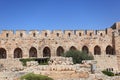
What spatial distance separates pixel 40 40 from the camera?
172ft

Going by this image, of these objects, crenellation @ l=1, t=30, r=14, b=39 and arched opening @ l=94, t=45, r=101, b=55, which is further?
arched opening @ l=94, t=45, r=101, b=55

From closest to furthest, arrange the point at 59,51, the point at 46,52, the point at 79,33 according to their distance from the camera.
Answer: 1. the point at 79,33
2. the point at 46,52
3. the point at 59,51

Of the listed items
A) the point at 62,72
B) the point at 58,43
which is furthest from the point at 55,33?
the point at 62,72

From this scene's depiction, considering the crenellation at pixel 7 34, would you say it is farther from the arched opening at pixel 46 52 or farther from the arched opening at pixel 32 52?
the arched opening at pixel 46 52

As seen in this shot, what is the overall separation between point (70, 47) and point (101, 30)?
216 inches

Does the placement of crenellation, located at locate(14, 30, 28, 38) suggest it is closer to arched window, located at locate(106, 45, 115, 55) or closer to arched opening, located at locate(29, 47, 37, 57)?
arched opening, located at locate(29, 47, 37, 57)

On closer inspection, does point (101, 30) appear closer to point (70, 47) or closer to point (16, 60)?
point (70, 47)

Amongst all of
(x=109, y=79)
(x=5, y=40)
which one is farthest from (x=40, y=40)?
(x=109, y=79)

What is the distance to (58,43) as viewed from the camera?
52750 mm

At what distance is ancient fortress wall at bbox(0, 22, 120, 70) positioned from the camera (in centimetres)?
5131

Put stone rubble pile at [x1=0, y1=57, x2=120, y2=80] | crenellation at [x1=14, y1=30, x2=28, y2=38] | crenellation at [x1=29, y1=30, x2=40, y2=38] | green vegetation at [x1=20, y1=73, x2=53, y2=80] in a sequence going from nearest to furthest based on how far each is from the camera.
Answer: green vegetation at [x1=20, y1=73, x2=53, y2=80], stone rubble pile at [x1=0, y1=57, x2=120, y2=80], crenellation at [x1=14, y1=30, x2=28, y2=38], crenellation at [x1=29, y1=30, x2=40, y2=38]

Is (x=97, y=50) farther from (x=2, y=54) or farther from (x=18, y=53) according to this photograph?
(x=2, y=54)

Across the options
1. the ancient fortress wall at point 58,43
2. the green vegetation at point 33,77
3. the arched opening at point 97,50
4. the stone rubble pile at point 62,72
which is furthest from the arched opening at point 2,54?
the green vegetation at point 33,77

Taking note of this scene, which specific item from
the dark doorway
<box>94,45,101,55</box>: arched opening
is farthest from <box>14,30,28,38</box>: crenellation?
<box>94,45,101,55</box>: arched opening
